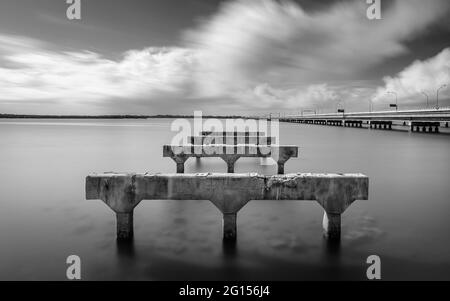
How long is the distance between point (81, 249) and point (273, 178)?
4998 millimetres

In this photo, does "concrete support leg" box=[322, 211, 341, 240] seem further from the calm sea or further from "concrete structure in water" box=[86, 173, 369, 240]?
"concrete structure in water" box=[86, 173, 369, 240]

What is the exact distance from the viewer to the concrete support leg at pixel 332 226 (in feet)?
25.0

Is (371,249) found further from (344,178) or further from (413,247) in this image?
(344,178)

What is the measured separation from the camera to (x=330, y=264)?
7074 millimetres

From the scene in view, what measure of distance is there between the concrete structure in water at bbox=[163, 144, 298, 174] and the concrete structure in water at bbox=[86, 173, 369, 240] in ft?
30.7

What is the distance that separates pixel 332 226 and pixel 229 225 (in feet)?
8.14

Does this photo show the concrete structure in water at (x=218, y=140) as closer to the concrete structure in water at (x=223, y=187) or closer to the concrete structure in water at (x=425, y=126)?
the concrete structure in water at (x=223, y=187)

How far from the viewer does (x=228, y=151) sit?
1689 cm

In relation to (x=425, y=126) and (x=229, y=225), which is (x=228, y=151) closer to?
(x=229, y=225)

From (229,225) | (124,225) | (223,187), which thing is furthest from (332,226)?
(124,225)
